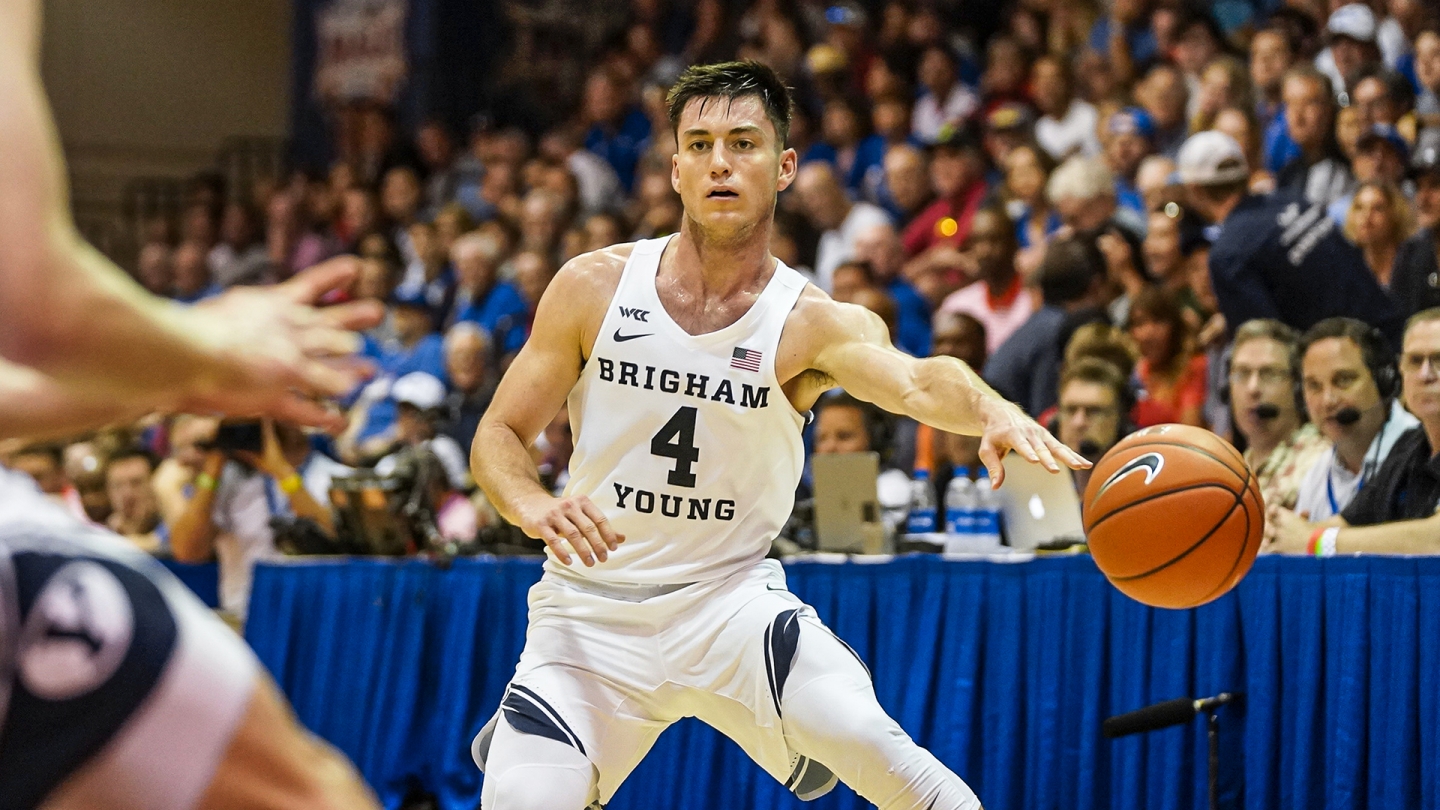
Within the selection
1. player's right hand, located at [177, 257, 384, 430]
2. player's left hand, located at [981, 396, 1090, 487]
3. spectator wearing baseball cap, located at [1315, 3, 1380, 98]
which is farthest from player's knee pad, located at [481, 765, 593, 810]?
spectator wearing baseball cap, located at [1315, 3, 1380, 98]

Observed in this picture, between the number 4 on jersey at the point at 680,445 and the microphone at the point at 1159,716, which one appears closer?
the number 4 on jersey at the point at 680,445

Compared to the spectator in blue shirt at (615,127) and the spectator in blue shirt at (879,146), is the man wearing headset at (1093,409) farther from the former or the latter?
the spectator in blue shirt at (615,127)

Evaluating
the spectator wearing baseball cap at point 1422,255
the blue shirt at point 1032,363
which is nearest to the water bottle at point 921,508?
the blue shirt at point 1032,363

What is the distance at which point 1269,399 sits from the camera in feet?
23.1

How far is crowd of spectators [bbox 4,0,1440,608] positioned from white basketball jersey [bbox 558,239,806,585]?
2378mm

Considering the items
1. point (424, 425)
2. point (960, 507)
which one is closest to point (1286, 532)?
point (960, 507)

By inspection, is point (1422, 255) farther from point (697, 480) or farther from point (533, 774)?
point (533, 774)

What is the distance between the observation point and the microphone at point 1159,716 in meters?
5.64

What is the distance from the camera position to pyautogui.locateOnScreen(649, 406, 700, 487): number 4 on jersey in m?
4.98

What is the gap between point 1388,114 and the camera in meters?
8.41

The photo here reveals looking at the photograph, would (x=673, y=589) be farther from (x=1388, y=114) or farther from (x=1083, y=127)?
(x=1083, y=127)

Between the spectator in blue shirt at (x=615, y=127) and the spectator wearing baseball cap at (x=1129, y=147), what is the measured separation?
4.99 metres

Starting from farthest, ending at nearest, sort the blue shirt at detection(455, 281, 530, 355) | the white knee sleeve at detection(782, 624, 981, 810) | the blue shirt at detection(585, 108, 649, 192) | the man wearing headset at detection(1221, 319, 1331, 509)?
the blue shirt at detection(585, 108, 649, 192), the blue shirt at detection(455, 281, 530, 355), the man wearing headset at detection(1221, 319, 1331, 509), the white knee sleeve at detection(782, 624, 981, 810)

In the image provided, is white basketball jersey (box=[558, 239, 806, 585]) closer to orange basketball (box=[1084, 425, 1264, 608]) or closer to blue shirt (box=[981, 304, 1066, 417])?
orange basketball (box=[1084, 425, 1264, 608])
